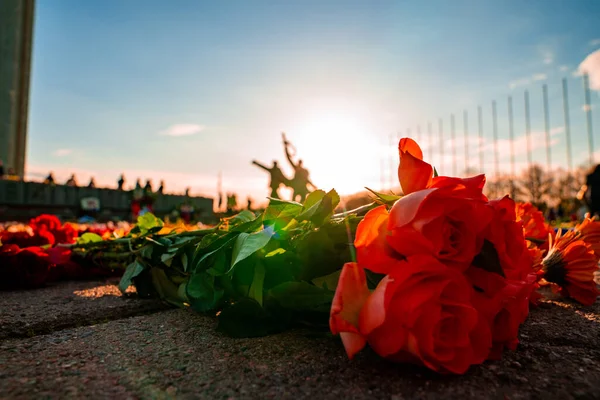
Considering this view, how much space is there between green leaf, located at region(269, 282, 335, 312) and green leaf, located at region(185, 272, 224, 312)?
0.27 m

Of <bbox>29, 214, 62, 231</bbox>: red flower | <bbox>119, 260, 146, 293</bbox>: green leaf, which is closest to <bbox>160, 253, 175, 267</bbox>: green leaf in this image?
<bbox>119, 260, 146, 293</bbox>: green leaf

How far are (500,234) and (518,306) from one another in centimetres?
19

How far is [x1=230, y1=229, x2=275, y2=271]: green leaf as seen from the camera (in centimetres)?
105

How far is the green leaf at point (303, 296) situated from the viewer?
108 centimetres

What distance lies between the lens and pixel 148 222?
7.04ft

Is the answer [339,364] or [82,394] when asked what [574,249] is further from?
[82,394]

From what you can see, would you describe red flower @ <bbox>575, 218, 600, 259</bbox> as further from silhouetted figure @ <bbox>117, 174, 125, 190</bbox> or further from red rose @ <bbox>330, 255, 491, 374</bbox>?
silhouetted figure @ <bbox>117, 174, 125, 190</bbox>

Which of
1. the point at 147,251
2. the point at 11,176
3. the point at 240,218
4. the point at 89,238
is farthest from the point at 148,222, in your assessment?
the point at 11,176

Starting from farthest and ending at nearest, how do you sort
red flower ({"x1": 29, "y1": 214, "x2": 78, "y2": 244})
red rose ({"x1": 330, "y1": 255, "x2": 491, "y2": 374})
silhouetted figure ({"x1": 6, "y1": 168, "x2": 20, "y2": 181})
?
silhouetted figure ({"x1": 6, "y1": 168, "x2": 20, "y2": 181}) < red flower ({"x1": 29, "y1": 214, "x2": 78, "y2": 244}) < red rose ({"x1": 330, "y1": 255, "x2": 491, "y2": 374})

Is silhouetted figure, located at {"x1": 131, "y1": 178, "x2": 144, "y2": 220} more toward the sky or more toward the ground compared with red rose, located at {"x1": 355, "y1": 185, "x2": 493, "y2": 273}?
more toward the sky

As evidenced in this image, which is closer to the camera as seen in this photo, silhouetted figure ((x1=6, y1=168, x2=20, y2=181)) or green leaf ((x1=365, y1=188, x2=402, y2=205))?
green leaf ((x1=365, y1=188, x2=402, y2=205))

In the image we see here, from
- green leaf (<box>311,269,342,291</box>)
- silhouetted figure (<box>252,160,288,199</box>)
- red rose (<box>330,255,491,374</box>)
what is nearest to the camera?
red rose (<box>330,255,491,374</box>)

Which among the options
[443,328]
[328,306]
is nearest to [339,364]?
[328,306]

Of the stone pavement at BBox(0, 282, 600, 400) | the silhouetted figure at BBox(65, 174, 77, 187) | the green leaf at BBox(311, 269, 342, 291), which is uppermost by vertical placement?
the silhouetted figure at BBox(65, 174, 77, 187)
